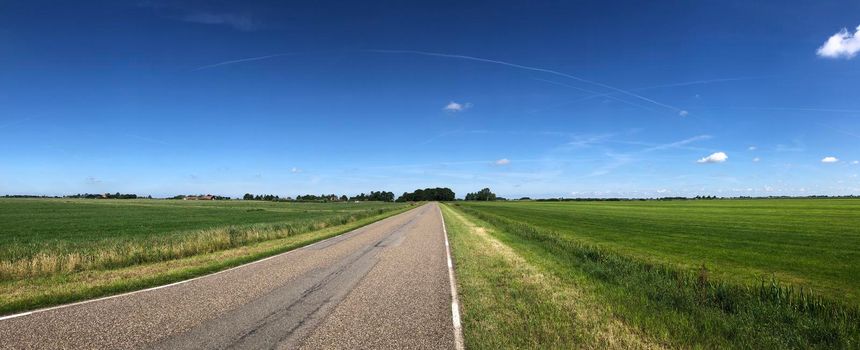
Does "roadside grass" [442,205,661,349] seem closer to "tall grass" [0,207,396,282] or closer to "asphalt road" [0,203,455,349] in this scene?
"asphalt road" [0,203,455,349]

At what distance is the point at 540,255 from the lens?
54.7 ft

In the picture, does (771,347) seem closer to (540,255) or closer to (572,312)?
(572,312)

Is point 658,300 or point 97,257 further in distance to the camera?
point 97,257

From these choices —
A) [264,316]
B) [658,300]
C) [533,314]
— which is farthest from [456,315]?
[658,300]

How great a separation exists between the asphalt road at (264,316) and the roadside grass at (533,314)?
56 centimetres

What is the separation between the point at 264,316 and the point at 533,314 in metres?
4.86

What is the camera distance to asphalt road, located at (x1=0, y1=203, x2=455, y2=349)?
20.5 feet

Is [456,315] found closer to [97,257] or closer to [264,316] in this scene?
[264,316]

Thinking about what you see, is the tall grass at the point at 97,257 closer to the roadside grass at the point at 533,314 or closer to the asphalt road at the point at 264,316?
the asphalt road at the point at 264,316

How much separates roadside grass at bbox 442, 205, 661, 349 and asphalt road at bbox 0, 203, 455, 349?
0.56 metres

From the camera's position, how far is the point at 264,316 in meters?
7.63

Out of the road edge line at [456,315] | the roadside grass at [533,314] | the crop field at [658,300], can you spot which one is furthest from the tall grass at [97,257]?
the roadside grass at [533,314]

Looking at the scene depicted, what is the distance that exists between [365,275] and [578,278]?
5.91m

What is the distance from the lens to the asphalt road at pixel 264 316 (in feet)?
20.5
